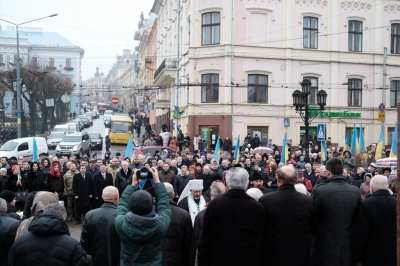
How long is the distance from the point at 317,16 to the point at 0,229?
33.8 meters

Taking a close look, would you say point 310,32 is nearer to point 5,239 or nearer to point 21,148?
point 21,148

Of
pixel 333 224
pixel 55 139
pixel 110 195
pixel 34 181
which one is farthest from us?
pixel 55 139

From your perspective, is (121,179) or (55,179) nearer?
(121,179)

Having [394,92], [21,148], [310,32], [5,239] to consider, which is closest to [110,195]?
[5,239]

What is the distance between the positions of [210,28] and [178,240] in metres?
30.2

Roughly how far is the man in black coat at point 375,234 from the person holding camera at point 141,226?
2.43 meters

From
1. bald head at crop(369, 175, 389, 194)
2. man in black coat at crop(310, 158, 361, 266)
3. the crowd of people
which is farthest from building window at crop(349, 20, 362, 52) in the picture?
Result: man in black coat at crop(310, 158, 361, 266)

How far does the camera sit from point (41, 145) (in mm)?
30859

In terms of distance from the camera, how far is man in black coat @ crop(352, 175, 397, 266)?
248 inches

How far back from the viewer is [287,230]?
5902mm

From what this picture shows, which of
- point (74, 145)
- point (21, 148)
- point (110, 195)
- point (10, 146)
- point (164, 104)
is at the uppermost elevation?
point (164, 104)

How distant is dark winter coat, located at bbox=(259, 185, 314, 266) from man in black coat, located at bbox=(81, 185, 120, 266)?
1857 mm

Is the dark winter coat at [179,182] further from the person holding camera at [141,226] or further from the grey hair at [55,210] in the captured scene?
the grey hair at [55,210]

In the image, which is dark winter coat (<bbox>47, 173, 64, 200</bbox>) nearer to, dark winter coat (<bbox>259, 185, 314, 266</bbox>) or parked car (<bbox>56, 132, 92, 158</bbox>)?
dark winter coat (<bbox>259, 185, 314, 266</bbox>)
